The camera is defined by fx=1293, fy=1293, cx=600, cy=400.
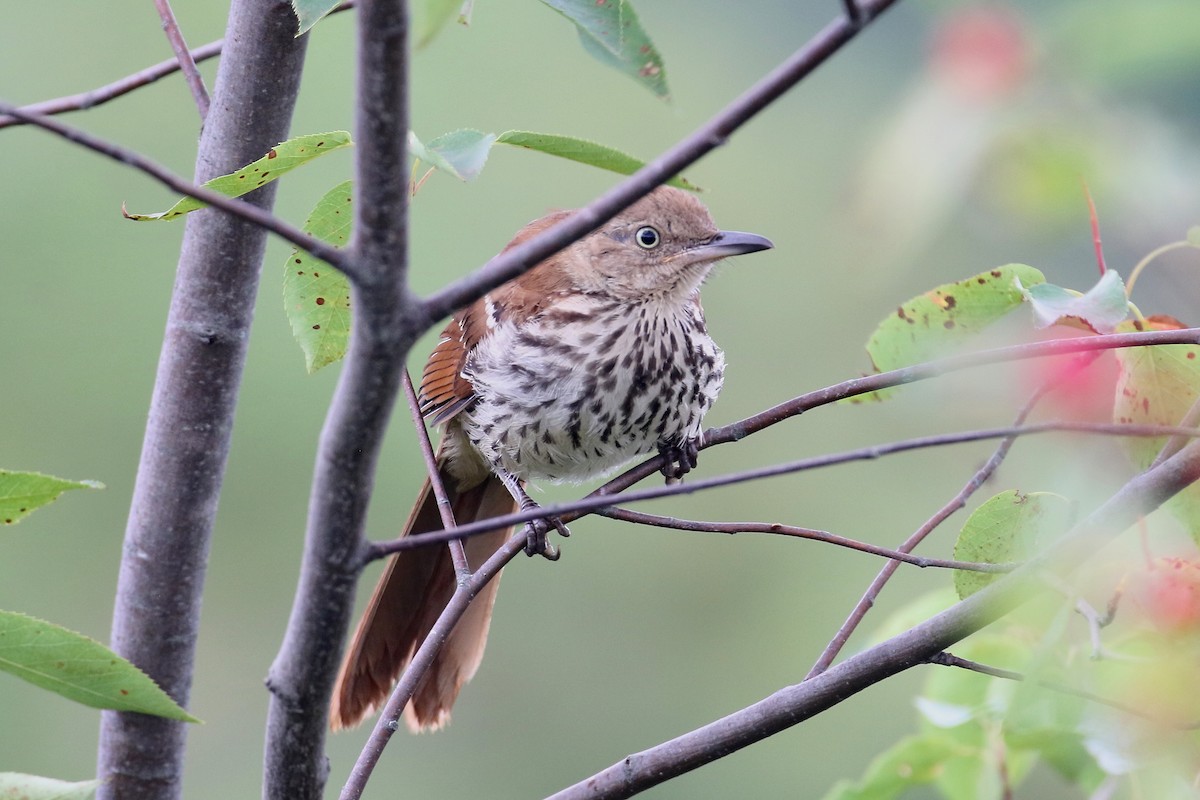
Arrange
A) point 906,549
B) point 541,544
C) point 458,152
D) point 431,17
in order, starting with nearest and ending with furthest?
point 431,17
point 458,152
point 906,549
point 541,544

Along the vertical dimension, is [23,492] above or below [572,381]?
Answer: below

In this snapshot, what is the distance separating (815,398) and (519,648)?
603 cm

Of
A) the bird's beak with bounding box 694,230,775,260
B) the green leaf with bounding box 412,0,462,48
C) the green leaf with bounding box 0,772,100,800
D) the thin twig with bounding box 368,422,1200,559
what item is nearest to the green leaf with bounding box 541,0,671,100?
the green leaf with bounding box 412,0,462,48

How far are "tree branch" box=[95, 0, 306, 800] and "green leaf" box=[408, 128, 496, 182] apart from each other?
1.97ft

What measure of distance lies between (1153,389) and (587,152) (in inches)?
33.7

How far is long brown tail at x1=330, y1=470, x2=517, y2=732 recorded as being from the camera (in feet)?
8.13

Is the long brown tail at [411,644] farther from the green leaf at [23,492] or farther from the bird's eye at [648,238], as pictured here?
the green leaf at [23,492]

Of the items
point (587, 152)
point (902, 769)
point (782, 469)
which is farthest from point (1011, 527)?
point (587, 152)

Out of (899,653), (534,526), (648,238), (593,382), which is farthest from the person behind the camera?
(648,238)

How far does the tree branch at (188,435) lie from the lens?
1.82m

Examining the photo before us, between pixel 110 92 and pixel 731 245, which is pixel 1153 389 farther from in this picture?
pixel 110 92

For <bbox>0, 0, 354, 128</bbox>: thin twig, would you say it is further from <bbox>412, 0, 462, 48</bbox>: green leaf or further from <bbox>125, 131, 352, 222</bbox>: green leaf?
<bbox>412, 0, 462, 48</bbox>: green leaf

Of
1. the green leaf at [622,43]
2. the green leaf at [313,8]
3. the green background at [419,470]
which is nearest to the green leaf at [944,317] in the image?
the green leaf at [622,43]

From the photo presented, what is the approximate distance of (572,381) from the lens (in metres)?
2.79
